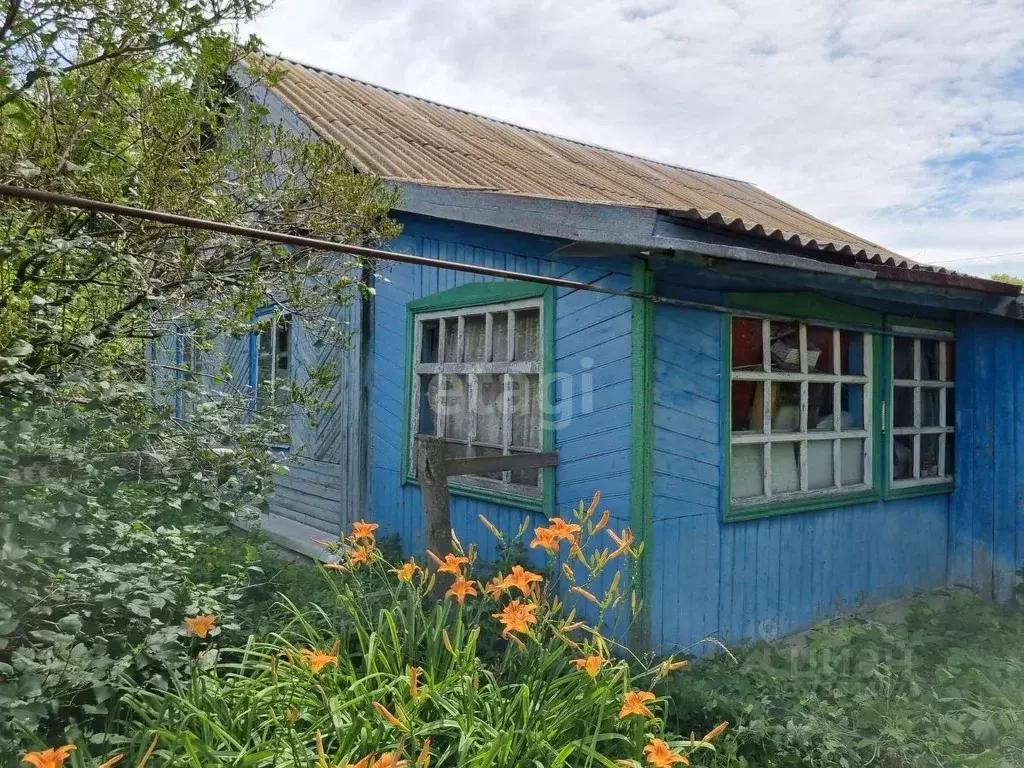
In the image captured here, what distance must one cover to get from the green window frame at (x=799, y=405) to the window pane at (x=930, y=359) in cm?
82

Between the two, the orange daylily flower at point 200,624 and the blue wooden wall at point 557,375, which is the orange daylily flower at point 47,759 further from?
the blue wooden wall at point 557,375

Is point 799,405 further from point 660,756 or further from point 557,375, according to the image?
point 660,756

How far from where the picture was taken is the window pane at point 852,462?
5598 millimetres

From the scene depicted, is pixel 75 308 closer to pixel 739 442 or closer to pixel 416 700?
pixel 416 700

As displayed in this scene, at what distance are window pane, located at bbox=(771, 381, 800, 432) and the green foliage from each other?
1.32 metres

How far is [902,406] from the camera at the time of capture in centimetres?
615

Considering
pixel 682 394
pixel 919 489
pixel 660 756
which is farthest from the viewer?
pixel 919 489

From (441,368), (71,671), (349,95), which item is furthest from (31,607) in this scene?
(349,95)

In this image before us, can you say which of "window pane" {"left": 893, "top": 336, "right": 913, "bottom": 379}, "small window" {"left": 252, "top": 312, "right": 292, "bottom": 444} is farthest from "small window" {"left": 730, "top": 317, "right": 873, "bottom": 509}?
"small window" {"left": 252, "top": 312, "right": 292, "bottom": 444}

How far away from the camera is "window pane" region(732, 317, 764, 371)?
482 centimetres

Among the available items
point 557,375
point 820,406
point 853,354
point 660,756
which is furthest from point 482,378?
point 660,756

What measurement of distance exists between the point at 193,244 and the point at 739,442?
3279 millimetres

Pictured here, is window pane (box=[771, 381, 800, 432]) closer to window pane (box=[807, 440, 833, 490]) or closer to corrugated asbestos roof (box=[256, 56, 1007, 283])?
window pane (box=[807, 440, 833, 490])

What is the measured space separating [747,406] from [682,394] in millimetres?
687
